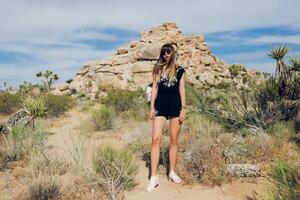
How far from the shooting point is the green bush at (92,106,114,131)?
12.0 meters

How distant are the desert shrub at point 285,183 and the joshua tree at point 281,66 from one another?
5.41 m

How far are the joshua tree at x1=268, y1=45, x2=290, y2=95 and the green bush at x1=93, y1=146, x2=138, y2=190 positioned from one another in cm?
430

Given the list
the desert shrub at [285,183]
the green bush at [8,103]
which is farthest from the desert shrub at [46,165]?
the green bush at [8,103]

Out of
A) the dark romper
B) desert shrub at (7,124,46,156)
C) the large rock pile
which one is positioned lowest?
A: the large rock pile

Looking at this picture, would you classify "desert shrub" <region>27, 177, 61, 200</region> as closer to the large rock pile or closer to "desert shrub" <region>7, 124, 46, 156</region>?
"desert shrub" <region>7, 124, 46, 156</region>

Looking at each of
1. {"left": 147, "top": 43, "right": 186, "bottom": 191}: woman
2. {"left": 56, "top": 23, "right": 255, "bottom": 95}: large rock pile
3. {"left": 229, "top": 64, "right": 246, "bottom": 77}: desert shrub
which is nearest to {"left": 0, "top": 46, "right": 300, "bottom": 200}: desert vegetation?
{"left": 147, "top": 43, "right": 186, "bottom": 191}: woman

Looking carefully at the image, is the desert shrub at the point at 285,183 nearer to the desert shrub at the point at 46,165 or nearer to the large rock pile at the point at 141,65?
the desert shrub at the point at 46,165

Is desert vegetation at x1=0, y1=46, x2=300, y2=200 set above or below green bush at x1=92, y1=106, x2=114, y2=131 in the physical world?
above

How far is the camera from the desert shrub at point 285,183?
3596 mm

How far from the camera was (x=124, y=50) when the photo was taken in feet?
149

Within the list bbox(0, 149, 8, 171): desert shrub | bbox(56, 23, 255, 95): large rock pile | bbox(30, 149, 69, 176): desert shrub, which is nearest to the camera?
bbox(30, 149, 69, 176): desert shrub

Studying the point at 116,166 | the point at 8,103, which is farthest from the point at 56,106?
the point at 116,166

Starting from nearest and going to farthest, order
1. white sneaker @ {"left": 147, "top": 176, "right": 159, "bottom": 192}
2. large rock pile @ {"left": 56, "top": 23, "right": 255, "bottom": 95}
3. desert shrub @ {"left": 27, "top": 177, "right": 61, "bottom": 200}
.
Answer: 1. desert shrub @ {"left": 27, "top": 177, "right": 61, "bottom": 200}
2. white sneaker @ {"left": 147, "top": 176, "right": 159, "bottom": 192}
3. large rock pile @ {"left": 56, "top": 23, "right": 255, "bottom": 95}

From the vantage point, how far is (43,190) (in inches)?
221
